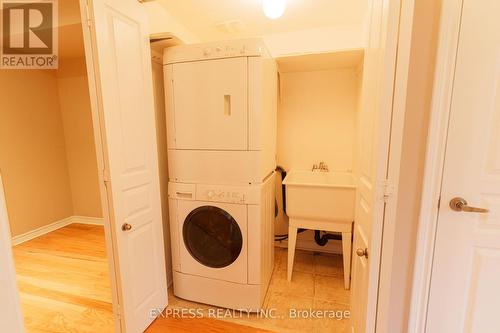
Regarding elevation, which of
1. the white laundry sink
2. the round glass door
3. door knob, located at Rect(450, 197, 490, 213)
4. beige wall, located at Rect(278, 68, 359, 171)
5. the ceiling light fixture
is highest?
the ceiling light fixture

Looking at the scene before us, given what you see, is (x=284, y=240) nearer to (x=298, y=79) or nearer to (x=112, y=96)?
(x=298, y=79)

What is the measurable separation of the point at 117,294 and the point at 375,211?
1.52 m

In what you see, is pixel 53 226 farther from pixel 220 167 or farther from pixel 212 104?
pixel 212 104

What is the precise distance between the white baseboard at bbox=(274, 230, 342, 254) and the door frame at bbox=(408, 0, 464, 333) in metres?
1.53

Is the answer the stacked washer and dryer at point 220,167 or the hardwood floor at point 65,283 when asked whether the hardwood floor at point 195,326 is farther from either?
the hardwood floor at point 65,283

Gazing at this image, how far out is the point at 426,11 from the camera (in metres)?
0.97

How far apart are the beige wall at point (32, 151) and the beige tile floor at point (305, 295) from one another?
2.63 metres

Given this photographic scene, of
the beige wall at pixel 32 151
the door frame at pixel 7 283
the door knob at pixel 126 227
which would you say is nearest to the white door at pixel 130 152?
the door knob at pixel 126 227

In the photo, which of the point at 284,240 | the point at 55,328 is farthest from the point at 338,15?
the point at 55,328

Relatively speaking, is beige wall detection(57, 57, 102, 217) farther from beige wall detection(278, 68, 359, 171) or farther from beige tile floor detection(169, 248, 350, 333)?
beige wall detection(278, 68, 359, 171)

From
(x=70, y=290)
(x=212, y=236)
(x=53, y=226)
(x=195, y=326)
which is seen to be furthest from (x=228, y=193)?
(x=53, y=226)

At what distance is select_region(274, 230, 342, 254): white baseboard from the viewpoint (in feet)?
8.54

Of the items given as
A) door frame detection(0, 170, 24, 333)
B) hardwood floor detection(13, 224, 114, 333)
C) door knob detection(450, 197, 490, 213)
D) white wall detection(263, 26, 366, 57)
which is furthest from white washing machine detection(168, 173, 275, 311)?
white wall detection(263, 26, 366, 57)

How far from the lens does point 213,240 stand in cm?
178
